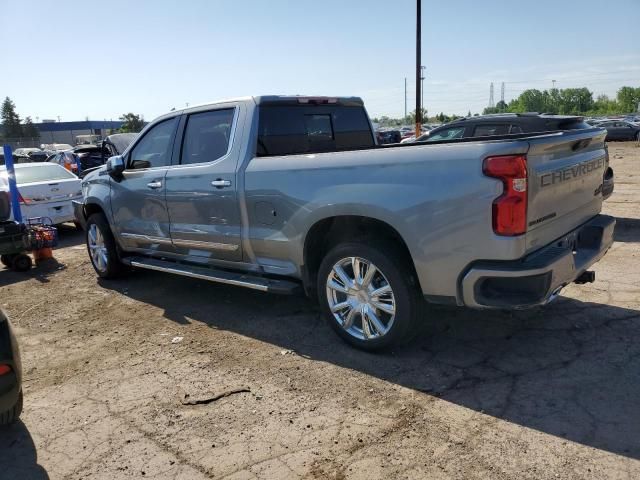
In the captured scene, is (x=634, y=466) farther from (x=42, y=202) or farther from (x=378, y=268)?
(x=42, y=202)

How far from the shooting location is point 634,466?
2.59 m

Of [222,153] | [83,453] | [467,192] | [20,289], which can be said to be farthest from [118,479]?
[20,289]

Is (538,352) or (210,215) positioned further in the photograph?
(210,215)

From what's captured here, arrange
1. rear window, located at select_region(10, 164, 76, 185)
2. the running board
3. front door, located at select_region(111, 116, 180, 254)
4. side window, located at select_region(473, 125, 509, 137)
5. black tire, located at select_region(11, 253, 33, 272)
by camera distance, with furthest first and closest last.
Result: rear window, located at select_region(10, 164, 76, 185) < side window, located at select_region(473, 125, 509, 137) < black tire, located at select_region(11, 253, 33, 272) < front door, located at select_region(111, 116, 180, 254) < the running board

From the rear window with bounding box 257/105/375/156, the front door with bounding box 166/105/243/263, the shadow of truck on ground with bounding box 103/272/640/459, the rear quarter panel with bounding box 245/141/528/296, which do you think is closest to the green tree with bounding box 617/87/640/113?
the rear window with bounding box 257/105/375/156

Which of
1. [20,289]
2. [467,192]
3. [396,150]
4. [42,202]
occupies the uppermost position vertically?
[396,150]

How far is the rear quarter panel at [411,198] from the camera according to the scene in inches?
127

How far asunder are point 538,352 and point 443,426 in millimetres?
1283

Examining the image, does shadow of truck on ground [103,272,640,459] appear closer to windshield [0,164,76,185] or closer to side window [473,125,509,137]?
side window [473,125,509,137]

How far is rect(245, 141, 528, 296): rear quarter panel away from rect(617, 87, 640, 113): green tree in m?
144

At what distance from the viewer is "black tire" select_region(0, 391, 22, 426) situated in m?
3.23

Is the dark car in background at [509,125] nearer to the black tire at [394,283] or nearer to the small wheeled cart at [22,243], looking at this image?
the black tire at [394,283]

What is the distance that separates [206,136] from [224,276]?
4.55 feet

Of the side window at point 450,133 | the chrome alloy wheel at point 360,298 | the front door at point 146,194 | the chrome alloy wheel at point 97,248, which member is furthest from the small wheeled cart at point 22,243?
the side window at point 450,133
